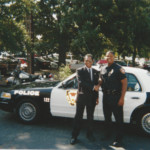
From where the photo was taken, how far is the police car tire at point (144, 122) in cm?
421

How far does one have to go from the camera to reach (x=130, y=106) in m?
4.26

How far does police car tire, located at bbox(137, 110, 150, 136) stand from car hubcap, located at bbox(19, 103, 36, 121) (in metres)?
2.52

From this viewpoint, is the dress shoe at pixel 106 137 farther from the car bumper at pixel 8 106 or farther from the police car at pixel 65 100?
the car bumper at pixel 8 106

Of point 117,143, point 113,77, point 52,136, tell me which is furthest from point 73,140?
point 113,77

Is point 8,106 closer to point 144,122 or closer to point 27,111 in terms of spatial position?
point 27,111

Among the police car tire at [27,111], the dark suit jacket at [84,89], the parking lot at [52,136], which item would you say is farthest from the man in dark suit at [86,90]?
the police car tire at [27,111]

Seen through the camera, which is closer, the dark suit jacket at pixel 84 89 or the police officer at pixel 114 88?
the police officer at pixel 114 88

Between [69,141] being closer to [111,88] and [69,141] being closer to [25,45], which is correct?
[111,88]

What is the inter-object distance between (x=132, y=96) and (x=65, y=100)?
4.94ft

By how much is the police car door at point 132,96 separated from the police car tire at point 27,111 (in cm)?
215

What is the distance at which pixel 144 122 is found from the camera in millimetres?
4238

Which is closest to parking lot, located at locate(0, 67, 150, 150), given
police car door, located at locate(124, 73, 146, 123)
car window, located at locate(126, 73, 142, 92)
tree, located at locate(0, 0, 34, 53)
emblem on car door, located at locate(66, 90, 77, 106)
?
police car door, located at locate(124, 73, 146, 123)

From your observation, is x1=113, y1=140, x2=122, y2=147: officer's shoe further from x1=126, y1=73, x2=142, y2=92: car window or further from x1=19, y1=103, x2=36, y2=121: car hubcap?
x1=19, y1=103, x2=36, y2=121: car hubcap

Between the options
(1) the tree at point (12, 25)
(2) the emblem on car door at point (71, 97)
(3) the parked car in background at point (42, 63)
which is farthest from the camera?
(3) the parked car in background at point (42, 63)
